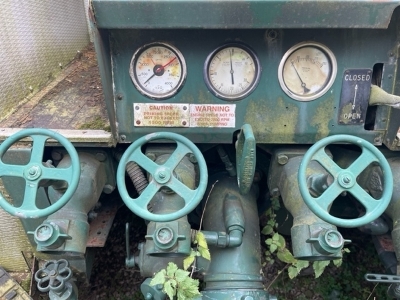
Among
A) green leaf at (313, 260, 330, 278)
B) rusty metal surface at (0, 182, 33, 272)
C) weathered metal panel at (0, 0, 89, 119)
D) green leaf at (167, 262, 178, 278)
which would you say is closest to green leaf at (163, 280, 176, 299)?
green leaf at (167, 262, 178, 278)

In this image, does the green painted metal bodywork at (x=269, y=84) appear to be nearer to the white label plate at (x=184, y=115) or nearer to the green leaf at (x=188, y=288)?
the white label plate at (x=184, y=115)

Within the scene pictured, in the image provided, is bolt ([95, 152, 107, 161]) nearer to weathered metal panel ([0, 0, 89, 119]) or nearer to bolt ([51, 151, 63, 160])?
bolt ([51, 151, 63, 160])

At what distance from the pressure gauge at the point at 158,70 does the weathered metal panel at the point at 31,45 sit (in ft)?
2.13

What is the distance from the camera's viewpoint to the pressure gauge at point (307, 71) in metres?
1.65

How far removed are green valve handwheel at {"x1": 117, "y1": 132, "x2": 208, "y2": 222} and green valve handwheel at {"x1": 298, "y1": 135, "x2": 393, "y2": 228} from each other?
14.0 inches

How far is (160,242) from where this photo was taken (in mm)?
1378

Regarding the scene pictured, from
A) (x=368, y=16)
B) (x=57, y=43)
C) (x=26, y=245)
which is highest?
(x=368, y=16)

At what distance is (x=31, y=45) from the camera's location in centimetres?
202

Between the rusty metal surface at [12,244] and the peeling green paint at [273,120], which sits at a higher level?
the peeling green paint at [273,120]

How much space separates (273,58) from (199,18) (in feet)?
1.28

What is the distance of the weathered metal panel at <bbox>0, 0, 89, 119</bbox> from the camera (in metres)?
1.87

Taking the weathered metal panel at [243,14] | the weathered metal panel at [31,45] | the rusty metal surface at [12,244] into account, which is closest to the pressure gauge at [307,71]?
the weathered metal panel at [243,14]

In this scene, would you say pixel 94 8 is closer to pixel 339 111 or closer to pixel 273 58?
pixel 273 58

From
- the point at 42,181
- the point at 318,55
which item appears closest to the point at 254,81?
the point at 318,55
